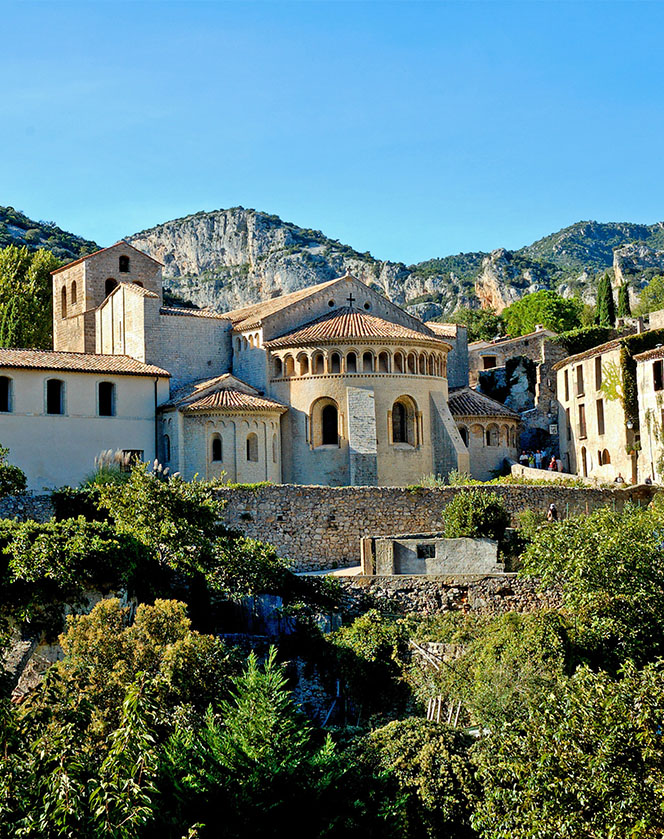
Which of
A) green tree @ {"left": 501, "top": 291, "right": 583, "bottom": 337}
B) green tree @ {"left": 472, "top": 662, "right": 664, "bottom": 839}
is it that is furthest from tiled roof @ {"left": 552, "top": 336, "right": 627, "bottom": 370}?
green tree @ {"left": 472, "top": 662, "right": 664, "bottom": 839}

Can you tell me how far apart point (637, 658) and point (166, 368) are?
2844 cm

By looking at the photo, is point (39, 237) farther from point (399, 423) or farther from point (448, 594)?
point (448, 594)

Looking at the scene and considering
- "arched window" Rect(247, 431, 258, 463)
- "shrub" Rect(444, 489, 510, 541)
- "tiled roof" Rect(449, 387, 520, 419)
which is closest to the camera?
"shrub" Rect(444, 489, 510, 541)

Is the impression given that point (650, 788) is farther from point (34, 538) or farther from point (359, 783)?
point (34, 538)

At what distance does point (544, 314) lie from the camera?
88.4 metres

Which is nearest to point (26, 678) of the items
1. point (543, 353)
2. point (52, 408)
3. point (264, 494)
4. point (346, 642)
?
point (346, 642)

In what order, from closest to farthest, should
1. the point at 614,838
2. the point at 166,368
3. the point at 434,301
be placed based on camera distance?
1. the point at 614,838
2. the point at 166,368
3. the point at 434,301

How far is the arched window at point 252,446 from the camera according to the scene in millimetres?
43188

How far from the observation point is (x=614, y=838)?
1375 cm

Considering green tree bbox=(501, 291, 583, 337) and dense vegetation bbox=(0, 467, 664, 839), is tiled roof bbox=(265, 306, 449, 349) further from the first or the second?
green tree bbox=(501, 291, 583, 337)

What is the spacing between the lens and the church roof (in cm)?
4253

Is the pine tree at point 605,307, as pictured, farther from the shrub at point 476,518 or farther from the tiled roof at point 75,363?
the shrub at point 476,518

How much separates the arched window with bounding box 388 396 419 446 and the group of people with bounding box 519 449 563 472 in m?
8.74

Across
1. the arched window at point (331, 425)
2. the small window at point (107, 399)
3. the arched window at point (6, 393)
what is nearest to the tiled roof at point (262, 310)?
the arched window at point (331, 425)
